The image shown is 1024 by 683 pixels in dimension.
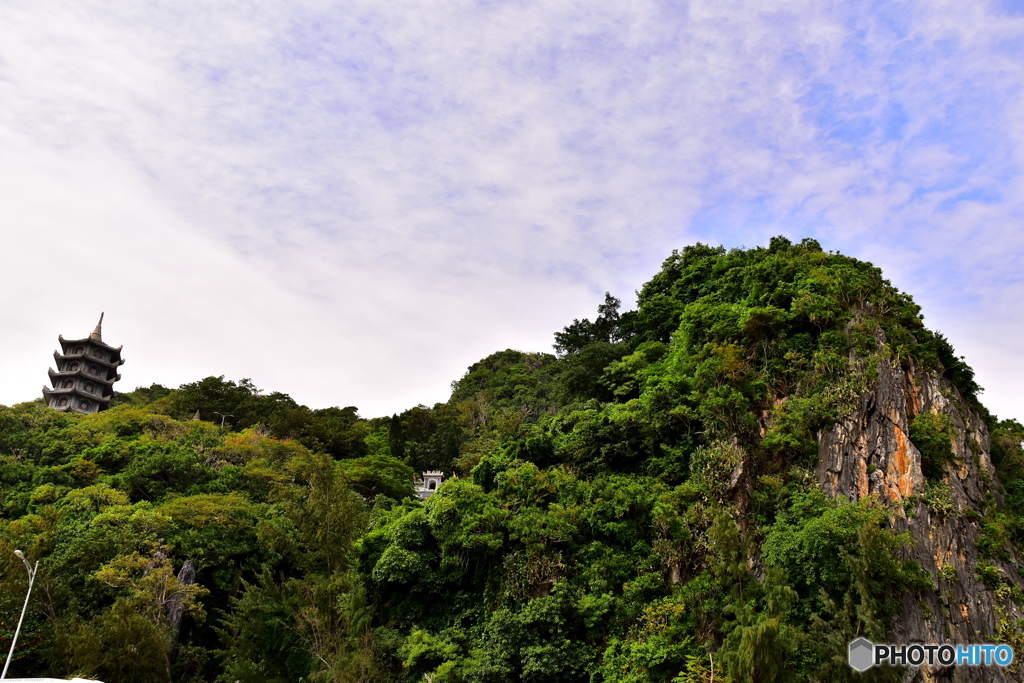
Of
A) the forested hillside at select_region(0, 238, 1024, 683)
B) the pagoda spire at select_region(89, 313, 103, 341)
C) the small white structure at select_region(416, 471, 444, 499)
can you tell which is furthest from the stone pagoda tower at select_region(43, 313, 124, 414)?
the small white structure at select_region(416, 471, 444, 499)

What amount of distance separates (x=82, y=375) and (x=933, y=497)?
50397mm

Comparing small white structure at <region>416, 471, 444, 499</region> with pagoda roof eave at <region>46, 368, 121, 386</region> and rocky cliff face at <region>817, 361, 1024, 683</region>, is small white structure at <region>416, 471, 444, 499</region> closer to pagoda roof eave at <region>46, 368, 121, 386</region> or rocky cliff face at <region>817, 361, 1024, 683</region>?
rocky cliff face at <region>817, 361, 1024, 683</region>

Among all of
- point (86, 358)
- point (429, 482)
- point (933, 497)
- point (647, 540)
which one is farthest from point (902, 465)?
point (86, 358)

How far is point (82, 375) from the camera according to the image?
4719cm

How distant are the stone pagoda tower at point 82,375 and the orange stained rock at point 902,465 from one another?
4905 centimetres

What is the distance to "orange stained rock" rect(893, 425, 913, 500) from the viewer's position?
16703 mm

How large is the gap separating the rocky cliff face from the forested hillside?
6 centimetres

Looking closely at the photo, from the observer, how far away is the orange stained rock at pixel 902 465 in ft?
54.8

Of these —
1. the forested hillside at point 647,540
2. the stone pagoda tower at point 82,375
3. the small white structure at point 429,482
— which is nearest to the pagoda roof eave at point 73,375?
the stone pagoda tower at point 82,375

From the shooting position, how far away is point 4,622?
17.4 metres

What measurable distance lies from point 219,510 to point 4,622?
284 inches

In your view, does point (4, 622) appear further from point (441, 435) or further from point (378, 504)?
point (441, 435)

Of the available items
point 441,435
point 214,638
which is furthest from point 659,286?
point 214,638

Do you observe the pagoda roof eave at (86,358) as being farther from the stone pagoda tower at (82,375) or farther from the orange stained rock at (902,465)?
the orange stained rock at (902,465)
